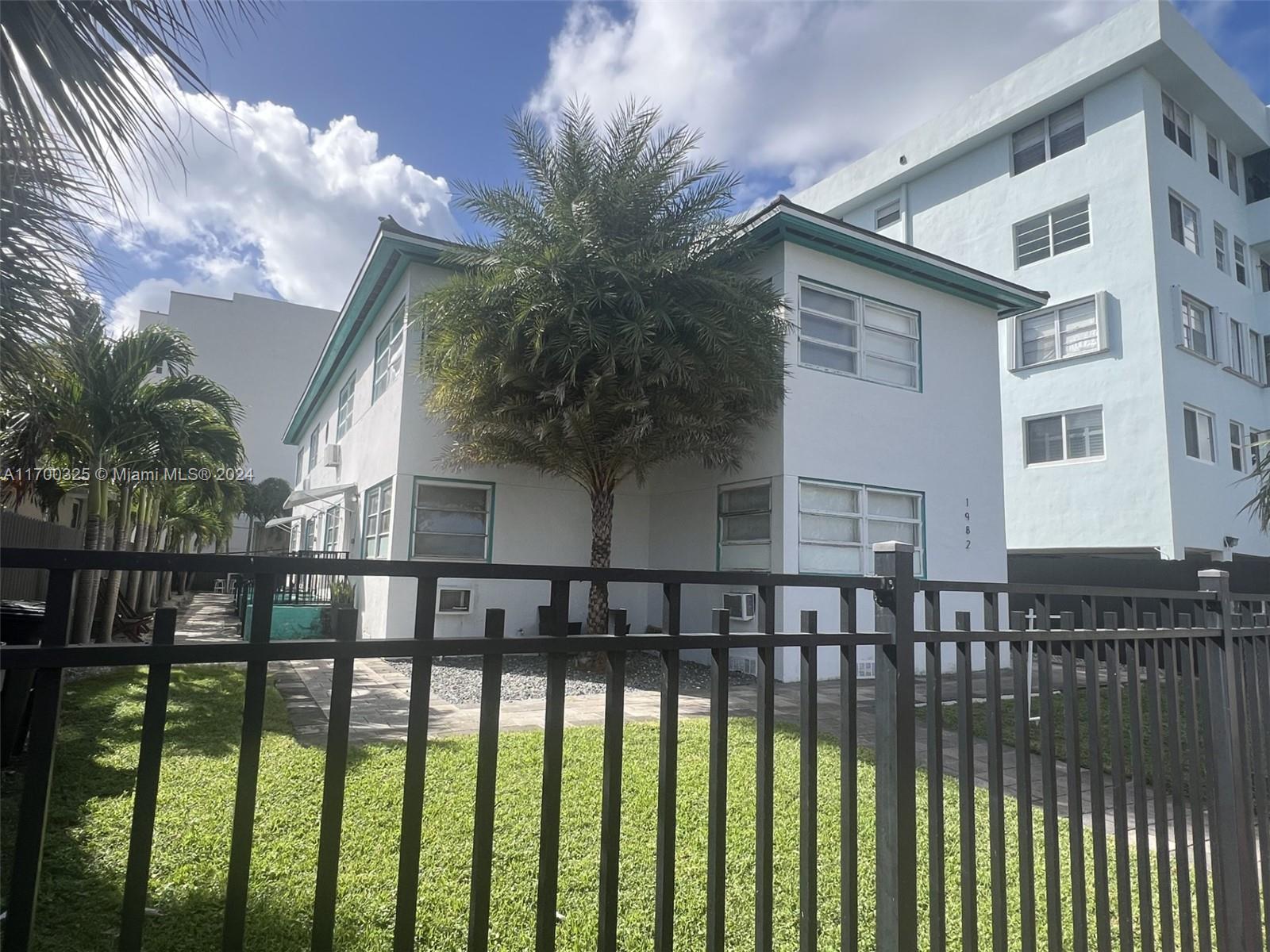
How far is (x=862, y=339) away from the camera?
11352mm

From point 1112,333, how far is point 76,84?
58.4ft

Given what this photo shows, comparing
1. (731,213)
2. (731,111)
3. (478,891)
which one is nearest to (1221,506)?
(731,213)

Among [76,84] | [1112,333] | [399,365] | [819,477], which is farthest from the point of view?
[1112,333]

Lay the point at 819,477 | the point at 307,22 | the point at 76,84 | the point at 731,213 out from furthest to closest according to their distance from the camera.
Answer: the point at 819,477
the point at 731,213
the point at 307,22
the point at 76,84

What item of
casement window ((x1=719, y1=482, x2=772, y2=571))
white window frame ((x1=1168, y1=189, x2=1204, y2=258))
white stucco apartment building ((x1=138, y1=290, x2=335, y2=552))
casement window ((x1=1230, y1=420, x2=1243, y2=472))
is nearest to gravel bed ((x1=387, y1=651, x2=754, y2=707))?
casement window ((x1=719, y1=482, x2=772, y2=571))

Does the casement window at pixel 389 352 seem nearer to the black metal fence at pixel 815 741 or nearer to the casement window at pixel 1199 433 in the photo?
the black metal fence at pixel 815 741

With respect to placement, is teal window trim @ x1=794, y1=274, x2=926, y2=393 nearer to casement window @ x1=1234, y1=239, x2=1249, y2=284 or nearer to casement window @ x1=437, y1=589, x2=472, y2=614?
casement window @ x1=437, y1=589, x2=472, y2=614

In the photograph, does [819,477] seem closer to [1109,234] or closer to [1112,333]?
[1112,333]

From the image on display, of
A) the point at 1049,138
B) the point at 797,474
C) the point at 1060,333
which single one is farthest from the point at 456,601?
the point at 1049,138

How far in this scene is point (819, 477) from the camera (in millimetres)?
10453

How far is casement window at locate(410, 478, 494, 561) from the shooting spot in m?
10.9

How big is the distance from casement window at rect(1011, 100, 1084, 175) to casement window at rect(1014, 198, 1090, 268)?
1.36m

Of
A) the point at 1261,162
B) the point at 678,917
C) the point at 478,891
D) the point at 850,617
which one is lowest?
the point at 678,917

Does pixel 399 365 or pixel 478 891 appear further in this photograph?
pixel 399 365
